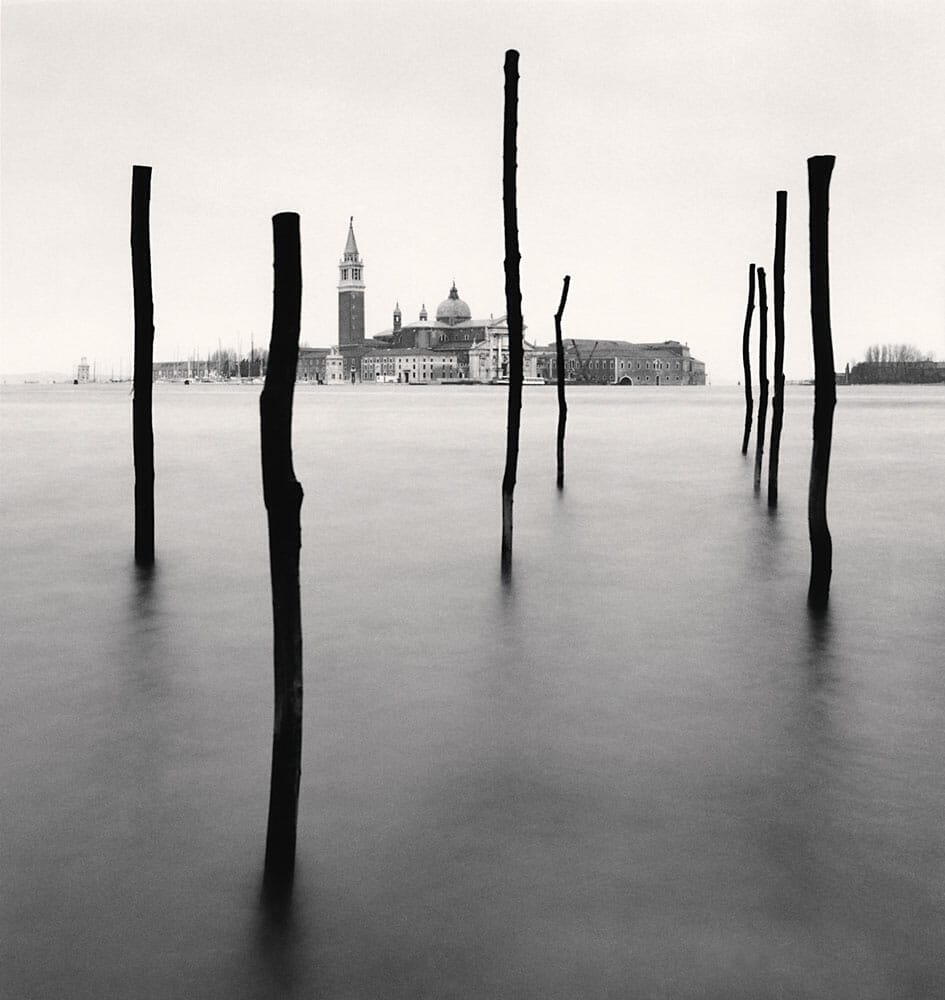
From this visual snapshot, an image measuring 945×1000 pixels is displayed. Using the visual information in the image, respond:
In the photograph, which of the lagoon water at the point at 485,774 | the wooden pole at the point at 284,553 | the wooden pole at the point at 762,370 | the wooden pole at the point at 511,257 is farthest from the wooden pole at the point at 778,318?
the wooden pole at the point at 284,553

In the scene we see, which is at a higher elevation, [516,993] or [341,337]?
[341,337]

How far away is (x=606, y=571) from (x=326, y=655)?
3.49 meters

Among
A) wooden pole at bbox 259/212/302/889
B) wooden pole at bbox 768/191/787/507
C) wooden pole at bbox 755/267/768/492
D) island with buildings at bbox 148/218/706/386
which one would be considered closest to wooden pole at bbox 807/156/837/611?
wooden pole at bbox 259/212/302/889

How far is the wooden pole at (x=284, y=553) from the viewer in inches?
134

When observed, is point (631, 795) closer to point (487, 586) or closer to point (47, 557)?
point (487, 586)

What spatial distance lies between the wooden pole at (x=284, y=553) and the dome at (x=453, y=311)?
155 meters

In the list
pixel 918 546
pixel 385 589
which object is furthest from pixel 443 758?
pixel 918 546

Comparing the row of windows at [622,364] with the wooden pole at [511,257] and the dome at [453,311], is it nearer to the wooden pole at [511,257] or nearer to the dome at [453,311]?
the dome at [453,311]

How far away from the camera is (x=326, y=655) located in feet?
20.2

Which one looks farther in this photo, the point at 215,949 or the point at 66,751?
the point at 66,751

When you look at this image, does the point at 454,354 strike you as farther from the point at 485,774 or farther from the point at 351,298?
the point at 485,774

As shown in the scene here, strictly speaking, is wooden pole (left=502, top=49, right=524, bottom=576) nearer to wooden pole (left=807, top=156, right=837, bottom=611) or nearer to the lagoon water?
the lagoon water

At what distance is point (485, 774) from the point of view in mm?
4293

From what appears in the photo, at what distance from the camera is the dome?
157875 millimetres
